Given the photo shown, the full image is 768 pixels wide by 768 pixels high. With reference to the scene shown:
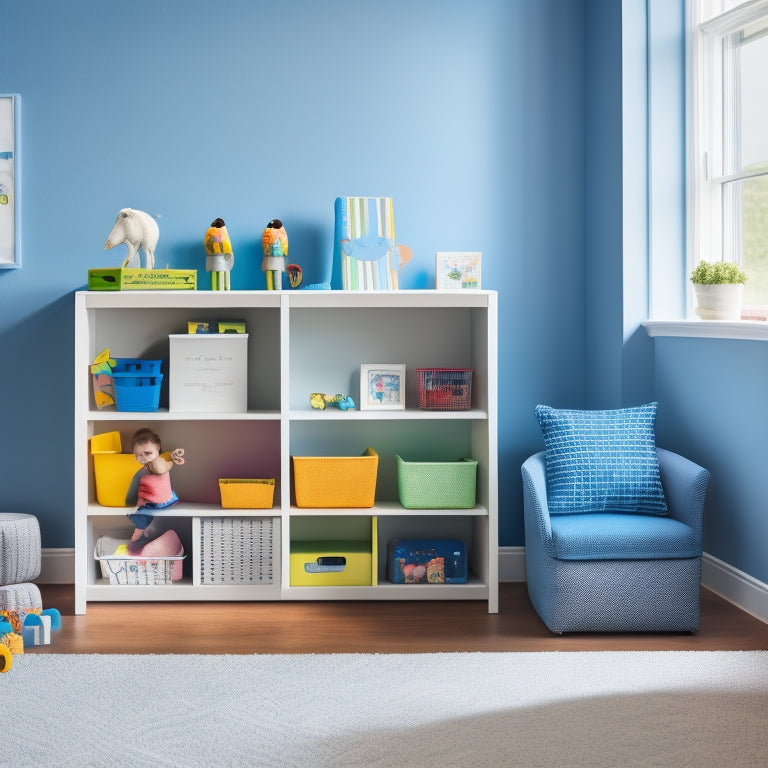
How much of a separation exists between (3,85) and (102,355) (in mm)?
1114

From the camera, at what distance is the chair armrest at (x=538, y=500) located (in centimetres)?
283

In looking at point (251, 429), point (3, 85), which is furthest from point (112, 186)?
point (251, 429)

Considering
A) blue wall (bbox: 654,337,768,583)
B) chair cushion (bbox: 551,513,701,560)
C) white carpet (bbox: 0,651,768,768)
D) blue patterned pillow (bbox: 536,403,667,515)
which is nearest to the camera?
white carpet (bbox: 0,651,768,768)

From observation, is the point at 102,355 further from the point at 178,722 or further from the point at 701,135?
the point at 701,135

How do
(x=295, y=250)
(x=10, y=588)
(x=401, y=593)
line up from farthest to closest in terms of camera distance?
1. (x=295, y=250)
2. (x=401, y=593)
3. (x=10, y=588)

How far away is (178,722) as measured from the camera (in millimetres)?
2215

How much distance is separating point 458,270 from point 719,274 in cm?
93

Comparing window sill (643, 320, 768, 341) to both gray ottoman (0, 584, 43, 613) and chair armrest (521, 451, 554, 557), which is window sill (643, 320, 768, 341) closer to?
chair armrest (521, 451, 554, 557)

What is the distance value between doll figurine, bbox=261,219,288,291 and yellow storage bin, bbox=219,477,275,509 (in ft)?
2.37

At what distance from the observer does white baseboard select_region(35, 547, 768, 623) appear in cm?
297

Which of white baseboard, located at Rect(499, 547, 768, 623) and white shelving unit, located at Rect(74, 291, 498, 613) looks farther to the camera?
white shelving unit, located at Rect(74, 291, 498, 613)

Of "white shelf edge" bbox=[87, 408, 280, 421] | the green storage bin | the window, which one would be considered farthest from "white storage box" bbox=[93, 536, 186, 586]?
the window

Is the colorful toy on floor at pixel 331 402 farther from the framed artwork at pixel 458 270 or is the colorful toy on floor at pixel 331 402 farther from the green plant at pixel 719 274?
the green plant at pixel 719 274

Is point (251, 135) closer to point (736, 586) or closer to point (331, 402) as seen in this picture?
point (331, 402)
